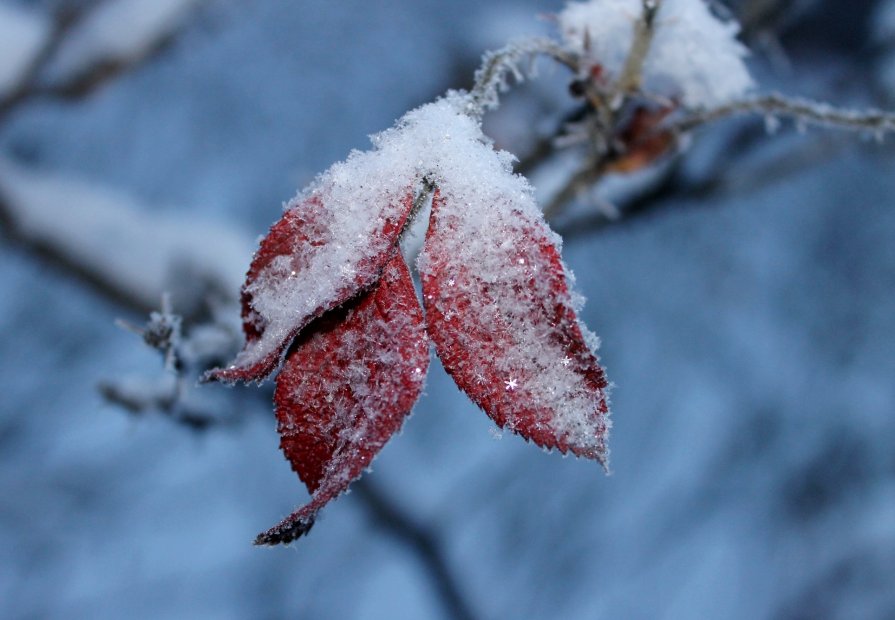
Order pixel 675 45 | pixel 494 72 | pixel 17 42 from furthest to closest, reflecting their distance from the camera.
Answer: pixel 17 42 < pixel 675 45 < pixel 494 72

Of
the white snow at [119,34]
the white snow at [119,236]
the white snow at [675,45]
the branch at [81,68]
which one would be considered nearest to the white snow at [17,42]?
the branch at [81,68]

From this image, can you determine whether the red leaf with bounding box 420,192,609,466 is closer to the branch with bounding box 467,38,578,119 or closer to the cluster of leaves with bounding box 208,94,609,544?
the cluster of leaves with bounding box 208,94,609,544

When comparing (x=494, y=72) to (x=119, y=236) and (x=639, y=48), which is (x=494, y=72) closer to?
(x=639, y=48)

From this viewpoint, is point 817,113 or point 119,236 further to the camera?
point 119,236

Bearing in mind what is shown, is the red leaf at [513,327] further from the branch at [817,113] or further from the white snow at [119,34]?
the white snow at [119,34]

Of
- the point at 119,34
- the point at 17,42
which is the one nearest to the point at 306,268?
the point at 119,34

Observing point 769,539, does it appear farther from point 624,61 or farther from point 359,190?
point 359,190
